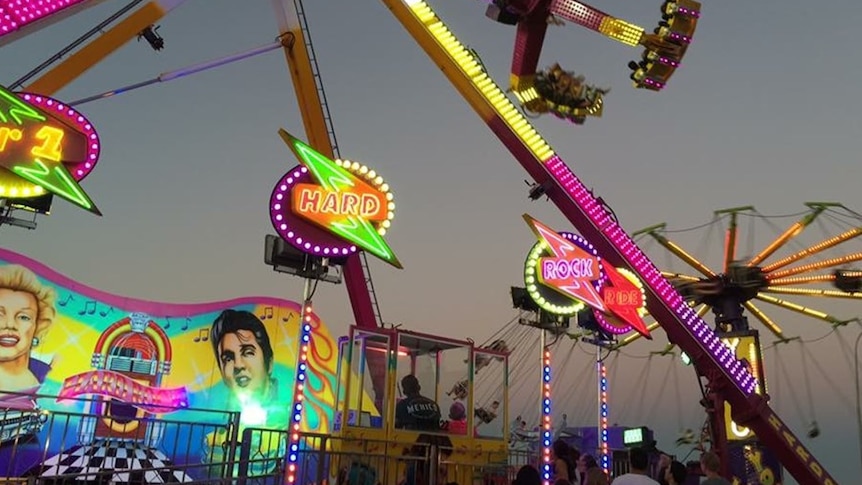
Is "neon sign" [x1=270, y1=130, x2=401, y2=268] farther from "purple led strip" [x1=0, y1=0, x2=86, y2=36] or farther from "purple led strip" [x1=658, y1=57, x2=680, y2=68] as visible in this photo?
"purple led strip" [x1=658, y1=57, x2=680, y2=68]

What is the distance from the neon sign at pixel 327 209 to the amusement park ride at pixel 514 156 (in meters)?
0.02

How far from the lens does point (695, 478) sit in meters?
17.7

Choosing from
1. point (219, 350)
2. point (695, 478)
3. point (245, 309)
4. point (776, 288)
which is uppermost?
point (776, 288)

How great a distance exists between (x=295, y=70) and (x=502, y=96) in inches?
215

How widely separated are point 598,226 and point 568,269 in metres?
3.14

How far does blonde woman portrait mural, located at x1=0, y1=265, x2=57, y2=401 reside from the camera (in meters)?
19.9

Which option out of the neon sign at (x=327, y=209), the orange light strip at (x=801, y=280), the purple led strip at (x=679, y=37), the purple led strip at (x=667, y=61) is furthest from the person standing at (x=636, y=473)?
the orange light strip at (x=801, y=280)

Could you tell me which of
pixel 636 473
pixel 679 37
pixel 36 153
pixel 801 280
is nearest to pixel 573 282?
pixel 679 37

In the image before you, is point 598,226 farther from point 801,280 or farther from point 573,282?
point 801,280

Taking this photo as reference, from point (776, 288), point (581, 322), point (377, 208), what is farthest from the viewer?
point (776, 288)

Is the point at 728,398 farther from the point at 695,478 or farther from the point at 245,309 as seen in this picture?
the point at 245,309

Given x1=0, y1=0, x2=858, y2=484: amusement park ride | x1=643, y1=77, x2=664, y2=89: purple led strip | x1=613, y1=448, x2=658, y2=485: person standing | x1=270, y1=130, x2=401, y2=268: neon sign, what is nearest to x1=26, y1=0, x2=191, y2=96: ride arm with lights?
x1=0, y1=0, x2=858, y2=484: amusement park ride

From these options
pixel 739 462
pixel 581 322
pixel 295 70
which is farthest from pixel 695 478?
pixel 295 70

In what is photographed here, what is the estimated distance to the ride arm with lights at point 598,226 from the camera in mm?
17219
